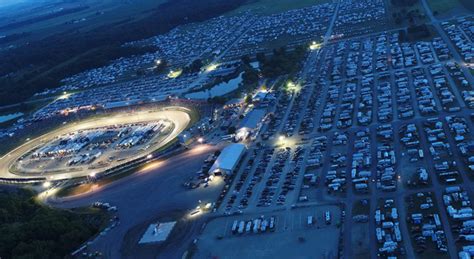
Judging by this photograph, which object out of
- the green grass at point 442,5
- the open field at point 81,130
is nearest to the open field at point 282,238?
the open field at point 81,130

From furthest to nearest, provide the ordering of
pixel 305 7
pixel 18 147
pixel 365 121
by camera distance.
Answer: pixel 305 7, pixel 18 147, pixel 365 121

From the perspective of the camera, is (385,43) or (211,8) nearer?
(385,43)

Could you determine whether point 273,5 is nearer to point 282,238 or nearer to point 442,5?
point 442,5

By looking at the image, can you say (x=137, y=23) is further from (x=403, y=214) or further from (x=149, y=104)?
(x=403, y=214)

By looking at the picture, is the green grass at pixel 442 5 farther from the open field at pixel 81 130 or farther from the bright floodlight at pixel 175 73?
the open field at pixel 81 130

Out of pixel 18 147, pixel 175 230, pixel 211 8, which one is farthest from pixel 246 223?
pixel 211 8

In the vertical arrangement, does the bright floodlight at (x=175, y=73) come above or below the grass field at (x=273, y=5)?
below
